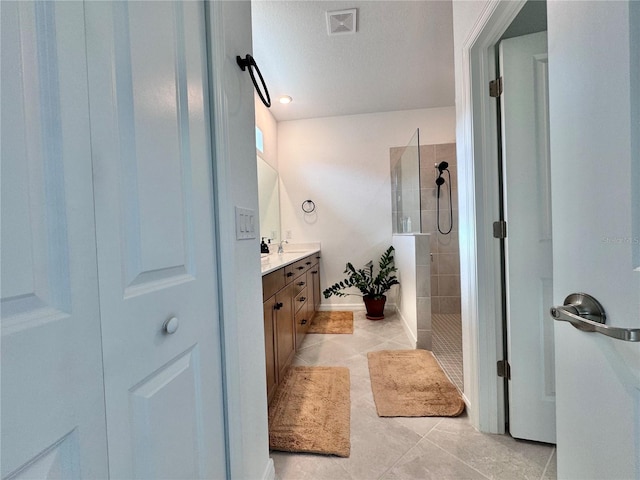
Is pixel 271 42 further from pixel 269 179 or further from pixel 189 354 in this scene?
pixel 189 354

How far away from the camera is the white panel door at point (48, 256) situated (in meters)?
0.33

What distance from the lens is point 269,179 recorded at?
345cm

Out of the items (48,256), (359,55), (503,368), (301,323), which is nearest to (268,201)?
(301,323)

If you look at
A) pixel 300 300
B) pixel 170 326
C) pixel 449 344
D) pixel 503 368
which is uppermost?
pixel 170 326

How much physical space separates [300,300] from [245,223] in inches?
63.8

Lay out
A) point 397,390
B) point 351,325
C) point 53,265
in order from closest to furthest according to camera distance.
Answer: point 53,265
point 397,390
point 351,325

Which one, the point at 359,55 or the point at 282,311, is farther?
the point at 359,55

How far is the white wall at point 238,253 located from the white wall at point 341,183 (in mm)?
2632

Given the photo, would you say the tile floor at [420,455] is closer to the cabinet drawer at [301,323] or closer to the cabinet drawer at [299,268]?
the cabinet drawer at [301,323]

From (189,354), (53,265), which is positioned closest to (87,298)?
(53,265)

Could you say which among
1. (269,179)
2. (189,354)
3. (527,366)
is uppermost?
(269,179)

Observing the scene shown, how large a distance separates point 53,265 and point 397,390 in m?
1.90

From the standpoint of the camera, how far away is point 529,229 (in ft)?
4.20

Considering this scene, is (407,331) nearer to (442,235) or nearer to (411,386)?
(411,386)
